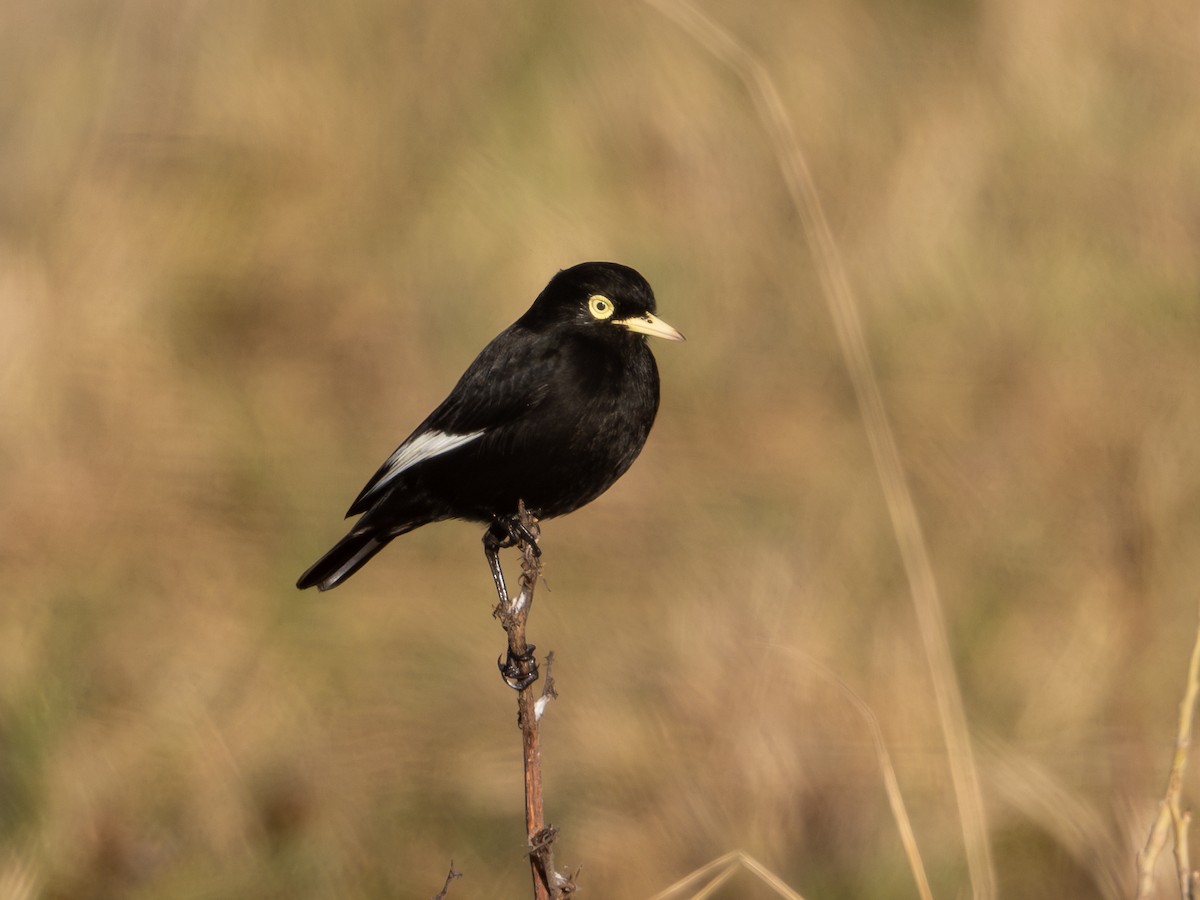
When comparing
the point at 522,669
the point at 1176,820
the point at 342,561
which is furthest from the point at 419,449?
the point at 1176,820

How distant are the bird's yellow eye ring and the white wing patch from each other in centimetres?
42

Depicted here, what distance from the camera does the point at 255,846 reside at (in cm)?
523

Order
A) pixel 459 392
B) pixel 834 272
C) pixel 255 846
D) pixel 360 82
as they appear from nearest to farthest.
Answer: pixel 834 272 → pixel 459 392 → pixel 255 846 → pixel 360 82

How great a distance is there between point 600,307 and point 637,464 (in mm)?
2186

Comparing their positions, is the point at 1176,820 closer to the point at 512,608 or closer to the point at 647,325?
the point at 512,608

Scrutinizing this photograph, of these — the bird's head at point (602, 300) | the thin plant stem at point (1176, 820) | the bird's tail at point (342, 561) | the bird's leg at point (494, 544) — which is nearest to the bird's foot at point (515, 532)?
the bird's leg at point (494, 544)

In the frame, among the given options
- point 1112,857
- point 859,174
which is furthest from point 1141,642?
point 859,174

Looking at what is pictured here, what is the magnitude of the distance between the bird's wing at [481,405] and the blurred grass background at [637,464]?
1.51 metres

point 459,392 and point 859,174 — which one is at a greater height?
point 859,174

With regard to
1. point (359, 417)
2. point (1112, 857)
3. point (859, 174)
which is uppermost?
point (859, 174)

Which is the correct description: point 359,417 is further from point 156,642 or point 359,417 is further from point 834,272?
point 834,272

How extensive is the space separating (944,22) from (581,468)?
3.73m

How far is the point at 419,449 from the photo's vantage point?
417 centimetres

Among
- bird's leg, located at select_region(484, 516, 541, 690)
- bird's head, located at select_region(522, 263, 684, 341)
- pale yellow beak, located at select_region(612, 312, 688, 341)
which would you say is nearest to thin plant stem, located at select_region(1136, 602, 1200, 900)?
bird's leg, located at select_region(484, 516, 541, 690)
